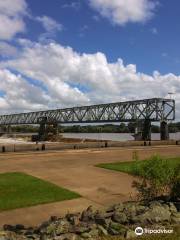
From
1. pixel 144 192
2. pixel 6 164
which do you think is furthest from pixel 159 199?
pixel 6 164

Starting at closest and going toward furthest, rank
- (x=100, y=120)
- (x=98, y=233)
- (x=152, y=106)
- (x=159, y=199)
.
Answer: (x=98, y=233) < (x=159, y=199) < (x=152, y=106) < (x=100, y=120)

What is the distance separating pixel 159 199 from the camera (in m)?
12.5

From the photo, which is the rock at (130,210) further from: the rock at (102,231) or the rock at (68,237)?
the rock at (68,237)

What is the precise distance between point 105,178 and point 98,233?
38.1 ft

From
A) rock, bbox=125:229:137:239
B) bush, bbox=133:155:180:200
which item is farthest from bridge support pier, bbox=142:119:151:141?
rock, bbox=125:229:137:239

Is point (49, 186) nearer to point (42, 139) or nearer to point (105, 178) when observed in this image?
point (105, 178)

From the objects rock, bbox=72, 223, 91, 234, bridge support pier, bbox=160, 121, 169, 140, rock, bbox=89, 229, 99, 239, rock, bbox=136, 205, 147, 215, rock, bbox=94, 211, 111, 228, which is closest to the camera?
rock, bbox=89, 229, 99, 239

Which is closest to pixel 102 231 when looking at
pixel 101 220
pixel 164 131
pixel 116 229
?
pixel 116 229

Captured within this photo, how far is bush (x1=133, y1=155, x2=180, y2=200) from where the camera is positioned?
12727 millimetres

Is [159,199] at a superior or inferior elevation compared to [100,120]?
inferior

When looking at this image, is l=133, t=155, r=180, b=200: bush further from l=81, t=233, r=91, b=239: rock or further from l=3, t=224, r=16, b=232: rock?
l=3, t=224, r=16, b=232: rock

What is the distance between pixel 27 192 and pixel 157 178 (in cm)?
651

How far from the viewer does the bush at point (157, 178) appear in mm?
12727

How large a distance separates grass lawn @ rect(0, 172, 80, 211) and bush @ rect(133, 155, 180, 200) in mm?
3883
